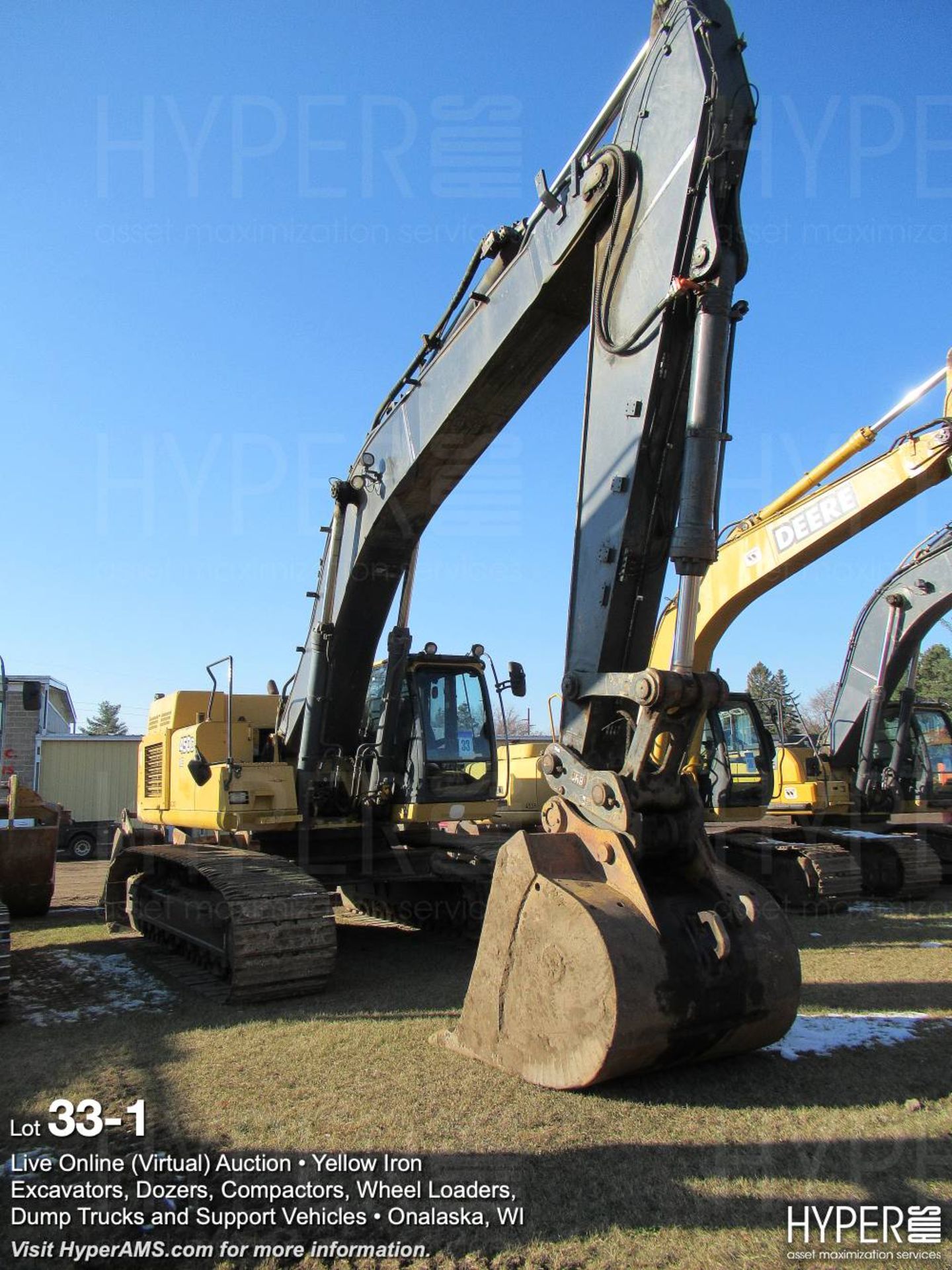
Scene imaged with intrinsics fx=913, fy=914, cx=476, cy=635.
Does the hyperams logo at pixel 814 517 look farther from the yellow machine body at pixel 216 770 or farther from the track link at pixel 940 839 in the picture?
the yellow machine body at pixel 216 770

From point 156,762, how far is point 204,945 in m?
3.00

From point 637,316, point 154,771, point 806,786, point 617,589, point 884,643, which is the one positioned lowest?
point 806,786

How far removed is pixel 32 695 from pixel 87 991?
9.12 feet

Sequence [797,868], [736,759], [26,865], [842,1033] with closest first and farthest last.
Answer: [842,1033] < [26,865] < [797,868] < [736,759]

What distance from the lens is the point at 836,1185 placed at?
329 centimetres

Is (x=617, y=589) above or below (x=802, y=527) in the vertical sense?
below

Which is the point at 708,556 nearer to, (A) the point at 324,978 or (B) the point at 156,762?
(A) the point at 324,978

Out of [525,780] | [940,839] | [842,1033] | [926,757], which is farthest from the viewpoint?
[525,780]

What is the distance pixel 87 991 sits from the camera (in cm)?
695

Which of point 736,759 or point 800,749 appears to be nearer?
point 736,759

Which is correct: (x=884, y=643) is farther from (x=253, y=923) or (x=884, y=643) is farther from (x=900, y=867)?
(x=253, y=923)

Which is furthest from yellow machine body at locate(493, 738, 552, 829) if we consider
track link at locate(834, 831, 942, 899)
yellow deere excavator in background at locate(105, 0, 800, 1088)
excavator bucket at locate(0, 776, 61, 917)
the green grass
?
the green grass

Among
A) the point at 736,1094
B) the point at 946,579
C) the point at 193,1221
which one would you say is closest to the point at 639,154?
the point at 736,1094

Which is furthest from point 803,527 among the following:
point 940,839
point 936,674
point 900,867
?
point 936,674
